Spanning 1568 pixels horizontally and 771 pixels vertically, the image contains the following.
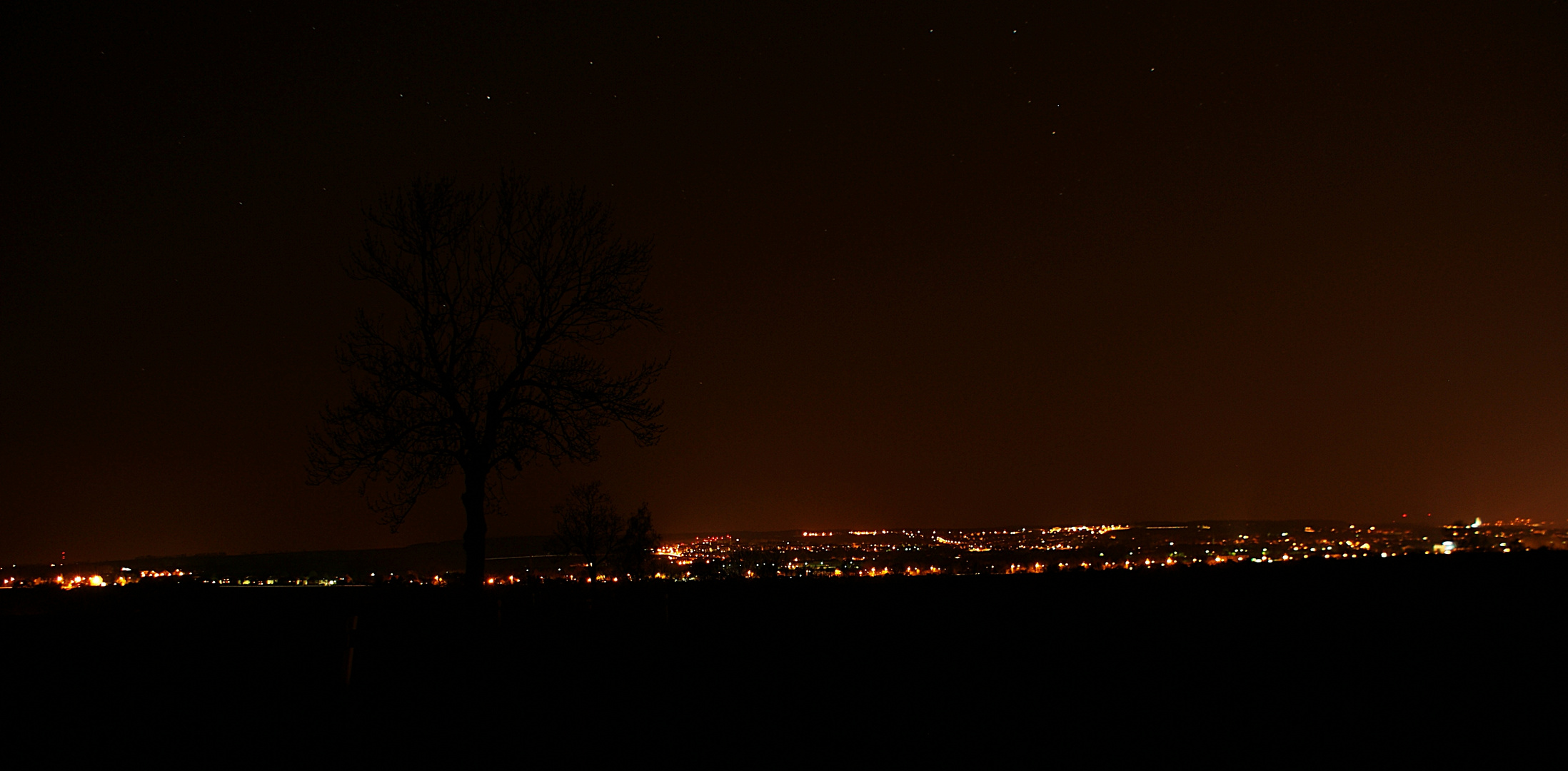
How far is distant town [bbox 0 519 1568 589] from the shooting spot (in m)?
59.9

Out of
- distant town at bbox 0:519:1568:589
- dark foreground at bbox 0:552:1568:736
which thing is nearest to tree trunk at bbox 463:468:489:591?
dark foreground at bbox 0:552:1568:736

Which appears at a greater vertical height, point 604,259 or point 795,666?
point 604,259

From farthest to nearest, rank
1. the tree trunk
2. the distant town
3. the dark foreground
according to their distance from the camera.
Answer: the distant town, the tree trunk, the dark foreground

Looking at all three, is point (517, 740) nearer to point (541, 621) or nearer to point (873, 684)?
point (873, 684)

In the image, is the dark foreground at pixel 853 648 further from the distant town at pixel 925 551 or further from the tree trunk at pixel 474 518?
the distant town at pixel 925 551

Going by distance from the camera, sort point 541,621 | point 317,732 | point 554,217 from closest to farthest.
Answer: point 317,732 → point 541,621 → point 554,217

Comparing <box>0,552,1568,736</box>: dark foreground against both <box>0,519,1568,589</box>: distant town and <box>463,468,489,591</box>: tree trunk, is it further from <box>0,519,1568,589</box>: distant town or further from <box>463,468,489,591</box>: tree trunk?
<box>0,519,1568,589</box>: distant town

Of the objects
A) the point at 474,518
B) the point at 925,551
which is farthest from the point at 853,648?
the point at 925,551

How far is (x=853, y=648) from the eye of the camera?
13.6 meters

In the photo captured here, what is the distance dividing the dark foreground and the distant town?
30064mm

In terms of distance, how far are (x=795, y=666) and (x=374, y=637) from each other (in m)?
7.32

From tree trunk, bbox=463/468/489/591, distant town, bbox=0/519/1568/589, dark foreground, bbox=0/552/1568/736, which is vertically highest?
tree trunk, bbox=463/468/489/591

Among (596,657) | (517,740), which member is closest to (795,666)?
(596,657)

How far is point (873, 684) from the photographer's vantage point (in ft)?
35.0
